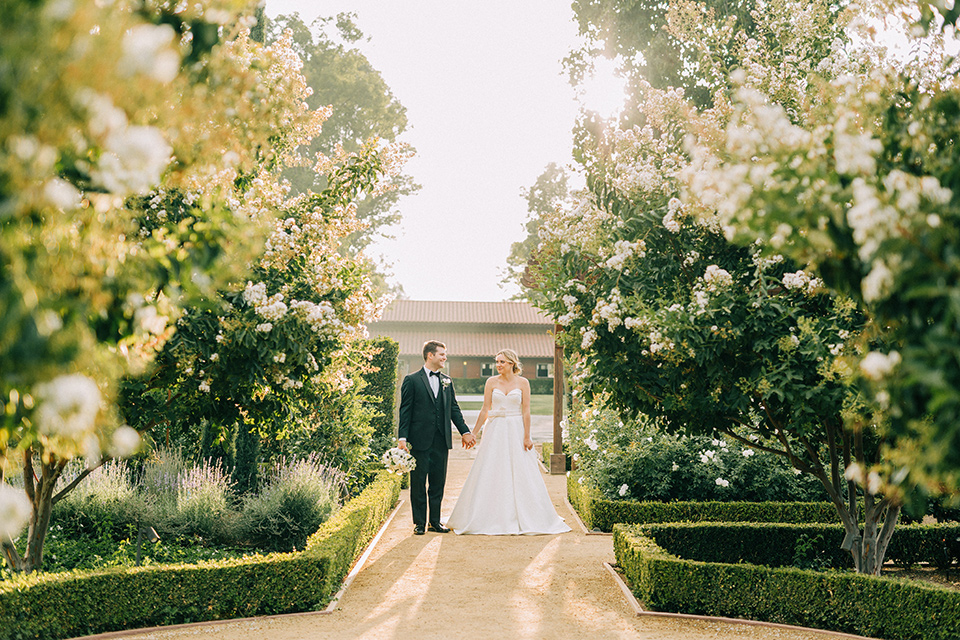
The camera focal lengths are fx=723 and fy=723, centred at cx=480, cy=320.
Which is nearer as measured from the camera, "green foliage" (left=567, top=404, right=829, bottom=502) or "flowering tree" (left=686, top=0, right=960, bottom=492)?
"flowering tree" (left=686, top=0, right=960, bottom=492)

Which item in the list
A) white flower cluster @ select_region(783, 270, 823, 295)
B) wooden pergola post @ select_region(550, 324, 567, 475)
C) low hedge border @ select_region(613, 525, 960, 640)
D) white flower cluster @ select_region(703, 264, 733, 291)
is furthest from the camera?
wooden pergola post @ select_region(550, 324, 567, 475)

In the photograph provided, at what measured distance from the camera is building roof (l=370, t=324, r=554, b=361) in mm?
38125

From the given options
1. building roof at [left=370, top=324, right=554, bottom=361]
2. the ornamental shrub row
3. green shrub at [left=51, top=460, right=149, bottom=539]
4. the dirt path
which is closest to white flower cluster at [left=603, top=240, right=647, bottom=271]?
the dirt path

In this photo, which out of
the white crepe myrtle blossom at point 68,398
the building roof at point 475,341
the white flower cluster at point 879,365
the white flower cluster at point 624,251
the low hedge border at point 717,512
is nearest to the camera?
the white crepe myrtle blossom at point 68,398

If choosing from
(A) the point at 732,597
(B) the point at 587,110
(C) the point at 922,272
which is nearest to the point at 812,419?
(A) the point at 732,597

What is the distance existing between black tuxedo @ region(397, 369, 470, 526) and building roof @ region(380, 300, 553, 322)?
96.3 ft

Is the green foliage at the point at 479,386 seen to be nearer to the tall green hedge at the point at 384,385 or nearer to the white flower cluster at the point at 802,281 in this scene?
the tall green hedge at the point at 384,385

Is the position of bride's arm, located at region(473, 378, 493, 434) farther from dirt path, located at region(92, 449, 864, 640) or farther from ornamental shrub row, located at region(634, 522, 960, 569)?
ornamental shrub row, located at region(634, 522, 960, 569)

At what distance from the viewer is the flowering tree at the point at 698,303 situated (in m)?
4.70

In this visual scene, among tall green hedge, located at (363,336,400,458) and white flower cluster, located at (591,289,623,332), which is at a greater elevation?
white flower cluster, located at (591,289,623,332)

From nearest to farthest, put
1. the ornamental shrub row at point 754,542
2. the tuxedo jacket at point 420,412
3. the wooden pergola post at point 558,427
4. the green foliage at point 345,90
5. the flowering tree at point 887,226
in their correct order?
the flowering tree at point 887,226
the ornamental shrub row at point 754,542
the tuxedo jacket at point 420,412
the wooden pergola post at point 558,427
the green foliage at point 345,90

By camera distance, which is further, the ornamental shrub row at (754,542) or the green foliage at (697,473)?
the green foliage at (697,473)

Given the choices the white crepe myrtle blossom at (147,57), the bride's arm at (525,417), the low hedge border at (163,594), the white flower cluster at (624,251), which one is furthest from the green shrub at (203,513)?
the white crepe myrtle blossom at (147,57)

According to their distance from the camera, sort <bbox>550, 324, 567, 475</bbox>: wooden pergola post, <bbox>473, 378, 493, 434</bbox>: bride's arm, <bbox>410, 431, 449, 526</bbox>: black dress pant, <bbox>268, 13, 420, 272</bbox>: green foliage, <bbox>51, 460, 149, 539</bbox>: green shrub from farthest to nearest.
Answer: <bbox>268, 13, 420, 272</bbox>: green foliage → <bbox>550, 324, 567, 475</bbox>: wooden pergola post → <bbox>473, 378, 493, 434</bbox>: bride's arm → <bbox>410, 431, 449, 526</bbox>: black dress pant → <bbox>51, 460, 149, 539</bbox>: green shrub
